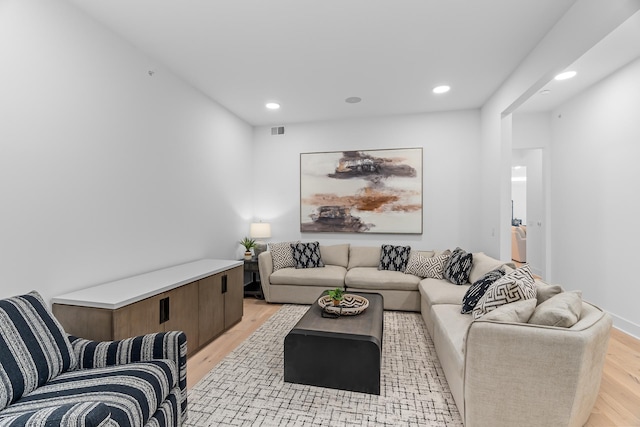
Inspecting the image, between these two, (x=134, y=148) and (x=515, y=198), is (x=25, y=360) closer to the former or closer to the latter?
(x=134, y=148)

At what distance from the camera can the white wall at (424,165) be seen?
15.0 ft

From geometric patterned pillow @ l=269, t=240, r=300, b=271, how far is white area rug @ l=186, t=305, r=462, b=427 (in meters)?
1.70

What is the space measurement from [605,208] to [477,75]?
85.7 inches

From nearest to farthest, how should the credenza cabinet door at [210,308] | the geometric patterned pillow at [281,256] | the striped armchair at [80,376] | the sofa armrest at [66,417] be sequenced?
the sofa armrest at [66,417] < the striped armchair at [80,376] < the credenza cabinet door at [210,308] < the geometric patterned pillow at [281,256]

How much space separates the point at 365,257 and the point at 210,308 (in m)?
2.38

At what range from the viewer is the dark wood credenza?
6.68 ft

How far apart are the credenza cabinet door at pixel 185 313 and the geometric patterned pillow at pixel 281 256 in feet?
5.64

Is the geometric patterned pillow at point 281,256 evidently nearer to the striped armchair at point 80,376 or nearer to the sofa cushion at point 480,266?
the sofa cushion at point 480,266

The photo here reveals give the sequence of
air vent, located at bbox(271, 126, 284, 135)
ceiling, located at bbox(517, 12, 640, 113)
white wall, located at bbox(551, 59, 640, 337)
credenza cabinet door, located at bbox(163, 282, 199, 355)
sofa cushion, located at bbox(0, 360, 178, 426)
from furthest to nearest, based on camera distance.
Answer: air vent, located at bbox(271, 126, 284, 135) < white wall, located at bbox(551, 59, 640, 337) < ceiling, located at bbox(517, 12, 640, 113) < credenza cabinet door, located at bbox(163, 282, 199, 355) < sofa cushion, located at bbox(0, 360, 178, 426)

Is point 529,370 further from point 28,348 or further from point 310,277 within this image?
point 310,277

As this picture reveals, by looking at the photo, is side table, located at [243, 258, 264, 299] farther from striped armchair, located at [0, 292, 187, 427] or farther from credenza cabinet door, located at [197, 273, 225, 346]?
striped armchair, located at [0, 292, 187, 427]

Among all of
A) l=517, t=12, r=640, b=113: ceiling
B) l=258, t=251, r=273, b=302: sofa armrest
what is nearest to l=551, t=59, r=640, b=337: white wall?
l=517, t=12, r=640, b=113: ceiling

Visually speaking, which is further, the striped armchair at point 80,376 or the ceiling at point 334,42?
the ceiling at point 334,42

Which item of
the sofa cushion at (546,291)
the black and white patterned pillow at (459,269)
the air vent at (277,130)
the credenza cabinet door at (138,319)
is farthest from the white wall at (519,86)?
the credenza cabinet door at (138,319)
